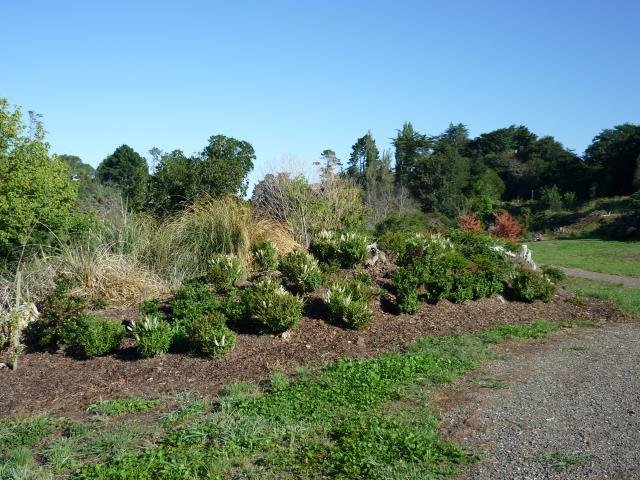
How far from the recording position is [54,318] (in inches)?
295

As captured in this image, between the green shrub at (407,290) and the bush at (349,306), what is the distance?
0.64 meters

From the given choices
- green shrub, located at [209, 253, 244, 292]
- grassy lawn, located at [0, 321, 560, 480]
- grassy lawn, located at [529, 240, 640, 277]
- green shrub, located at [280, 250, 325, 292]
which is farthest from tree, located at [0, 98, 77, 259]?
grassy lawn, located at [529, 240, 640, 277]

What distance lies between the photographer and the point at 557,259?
20094 mm

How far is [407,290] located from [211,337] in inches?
128

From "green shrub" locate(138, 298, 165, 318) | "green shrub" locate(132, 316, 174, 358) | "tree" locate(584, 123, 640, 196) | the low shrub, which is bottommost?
"green shrub" locate(132, 316, 174, 358)

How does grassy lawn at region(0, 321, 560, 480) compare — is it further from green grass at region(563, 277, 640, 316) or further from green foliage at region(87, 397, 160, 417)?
green grass at region(563, 277, 640, 316)

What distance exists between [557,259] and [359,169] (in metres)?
29.6

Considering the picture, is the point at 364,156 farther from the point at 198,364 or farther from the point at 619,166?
the point at 198,364

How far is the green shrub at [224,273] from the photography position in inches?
356

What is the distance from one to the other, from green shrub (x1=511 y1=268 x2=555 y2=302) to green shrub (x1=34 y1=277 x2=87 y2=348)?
6.80 metres

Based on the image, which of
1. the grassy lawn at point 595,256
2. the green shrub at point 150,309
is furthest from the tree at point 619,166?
the green shrub at point 150,309

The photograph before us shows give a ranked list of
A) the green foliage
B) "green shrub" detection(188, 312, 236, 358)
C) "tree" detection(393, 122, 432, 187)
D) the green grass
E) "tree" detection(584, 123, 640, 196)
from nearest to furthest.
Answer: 1. the green foliage
2. "green shrub" detection(188, 312, 236, 358)
3. the green grass
4. "tree" detection(584, 123, 640, 196)
5. "tree" detection(393, 122, 432, 187)

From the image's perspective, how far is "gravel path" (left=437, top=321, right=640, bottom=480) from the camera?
4242mm

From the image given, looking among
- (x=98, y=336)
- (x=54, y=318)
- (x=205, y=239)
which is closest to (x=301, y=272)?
(x=205, y=239)
